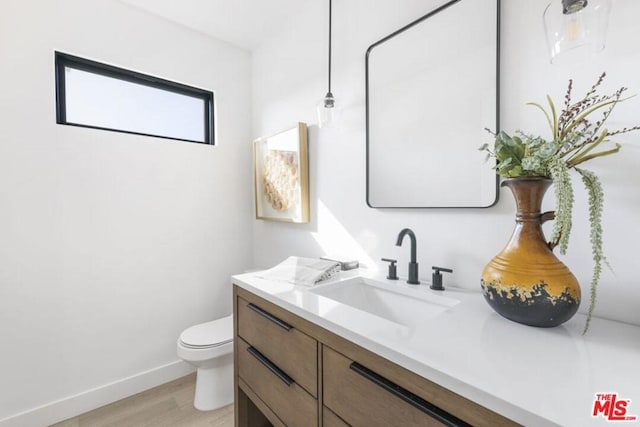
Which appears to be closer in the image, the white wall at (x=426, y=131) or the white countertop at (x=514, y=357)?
the white countertop at (x=514, y=357)

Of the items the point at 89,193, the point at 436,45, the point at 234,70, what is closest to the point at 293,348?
the point at 436,45

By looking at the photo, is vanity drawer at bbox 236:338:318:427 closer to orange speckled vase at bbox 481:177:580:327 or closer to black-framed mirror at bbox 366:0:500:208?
orange speckled vase at bbox 481:177:580:327

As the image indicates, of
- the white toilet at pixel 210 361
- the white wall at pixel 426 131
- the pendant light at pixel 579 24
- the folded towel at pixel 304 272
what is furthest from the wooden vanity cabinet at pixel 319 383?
the pendant light at pixel 579 24

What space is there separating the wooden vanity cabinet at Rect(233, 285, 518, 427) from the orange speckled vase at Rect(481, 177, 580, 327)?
0.35m

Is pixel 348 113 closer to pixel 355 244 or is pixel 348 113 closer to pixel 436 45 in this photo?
pixel 436 45

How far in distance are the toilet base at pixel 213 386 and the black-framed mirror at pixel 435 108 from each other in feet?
4.63

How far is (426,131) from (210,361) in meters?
1.79

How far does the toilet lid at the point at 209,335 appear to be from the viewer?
1.74m

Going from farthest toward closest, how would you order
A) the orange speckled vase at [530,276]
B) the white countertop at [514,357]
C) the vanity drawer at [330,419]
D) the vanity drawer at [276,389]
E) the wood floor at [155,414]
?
the wood floor at [155,414], the vanity drawer at [276,389], the vanity drawer at [330,419], the orange speckled vase at [530,276], the white countertop at [514,357]

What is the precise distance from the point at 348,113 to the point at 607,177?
1.13m

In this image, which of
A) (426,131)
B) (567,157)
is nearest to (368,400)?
(567,157)

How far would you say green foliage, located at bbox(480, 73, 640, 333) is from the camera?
66cm

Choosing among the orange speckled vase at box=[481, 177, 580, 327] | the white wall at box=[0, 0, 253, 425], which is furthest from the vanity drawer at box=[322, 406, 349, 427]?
the white wall at box=[0, 0, 253, 425]

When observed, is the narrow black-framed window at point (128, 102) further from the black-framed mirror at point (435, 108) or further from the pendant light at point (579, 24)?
the pendant light at point (579, 24)
